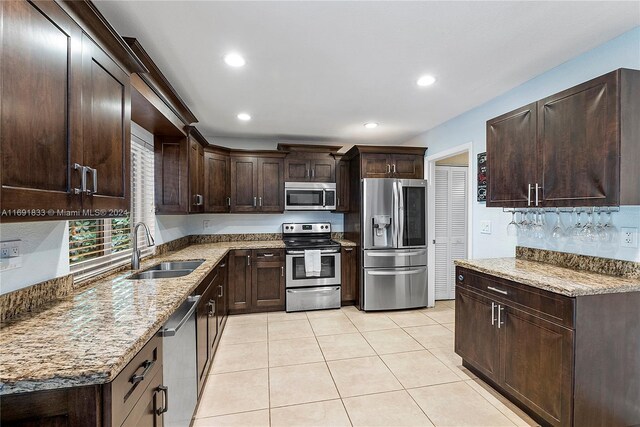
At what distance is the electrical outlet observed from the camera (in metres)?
1.84

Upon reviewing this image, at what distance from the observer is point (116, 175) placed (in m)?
1.50

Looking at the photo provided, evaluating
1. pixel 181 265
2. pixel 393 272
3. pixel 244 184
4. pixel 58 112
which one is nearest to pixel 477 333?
pixel 393 272

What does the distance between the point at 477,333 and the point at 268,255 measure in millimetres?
2556

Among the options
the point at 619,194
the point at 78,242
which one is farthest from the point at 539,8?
the point at 78,242

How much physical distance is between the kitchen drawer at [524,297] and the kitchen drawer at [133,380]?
2.12 metres

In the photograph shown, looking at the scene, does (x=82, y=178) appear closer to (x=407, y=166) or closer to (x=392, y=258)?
(x=392, y=258)

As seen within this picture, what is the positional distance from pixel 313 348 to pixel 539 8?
3.07 meters

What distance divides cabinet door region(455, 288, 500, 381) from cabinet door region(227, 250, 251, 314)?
253 cm

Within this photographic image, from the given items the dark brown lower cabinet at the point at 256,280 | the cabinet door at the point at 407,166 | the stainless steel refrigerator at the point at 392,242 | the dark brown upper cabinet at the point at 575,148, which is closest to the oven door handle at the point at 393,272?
the stainless steel refrigerator at the point at 392,242

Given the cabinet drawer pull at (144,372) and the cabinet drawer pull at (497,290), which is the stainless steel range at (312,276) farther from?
the cabinet drawer pull at (144,372)

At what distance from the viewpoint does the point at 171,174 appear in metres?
3.07

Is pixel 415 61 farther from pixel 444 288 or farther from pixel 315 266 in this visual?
pixel 444 288

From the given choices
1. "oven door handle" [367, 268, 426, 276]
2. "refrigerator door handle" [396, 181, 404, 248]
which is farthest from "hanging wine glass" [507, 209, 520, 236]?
"oven door handle" [367, 268, 426, 276]

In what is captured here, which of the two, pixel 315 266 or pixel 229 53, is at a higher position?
pixel 229 53
